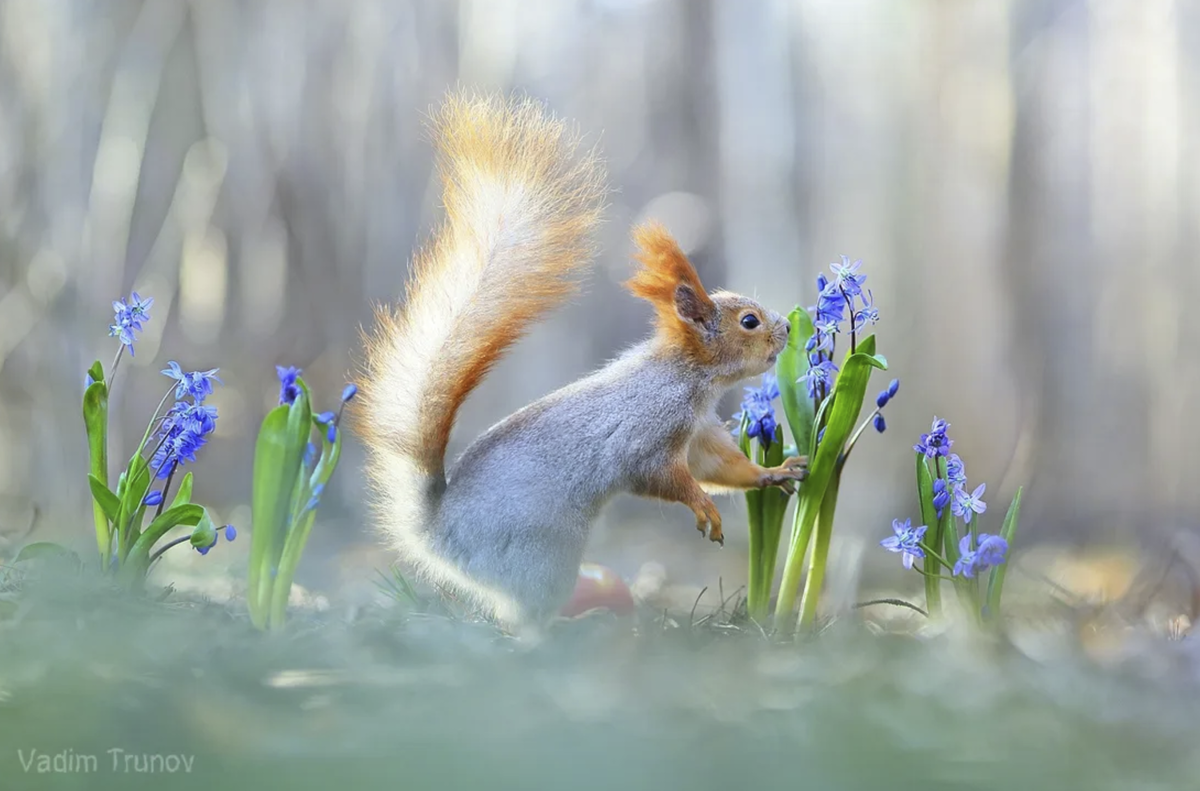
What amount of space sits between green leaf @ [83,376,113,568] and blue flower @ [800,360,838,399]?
658mm

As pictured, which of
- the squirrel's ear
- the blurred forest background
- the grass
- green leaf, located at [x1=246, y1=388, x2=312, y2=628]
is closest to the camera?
the grass

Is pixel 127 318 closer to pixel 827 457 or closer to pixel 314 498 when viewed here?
pixel 314 498

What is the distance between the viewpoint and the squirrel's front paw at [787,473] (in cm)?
93

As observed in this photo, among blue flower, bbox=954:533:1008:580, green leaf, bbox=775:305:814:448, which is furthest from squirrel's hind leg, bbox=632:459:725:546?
blue flower, bbox=954:533:1008:580

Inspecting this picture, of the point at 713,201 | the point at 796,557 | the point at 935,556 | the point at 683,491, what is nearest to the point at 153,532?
the point at 683,491

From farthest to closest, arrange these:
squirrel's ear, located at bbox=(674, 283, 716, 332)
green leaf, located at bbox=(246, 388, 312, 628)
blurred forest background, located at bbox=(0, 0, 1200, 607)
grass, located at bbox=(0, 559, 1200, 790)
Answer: blurred forest background, located at bbox=(0, 0, 1200, 607) < squirrel's ear, located at bbox=(674, 283, 716, 332) < green leaf, located at bbox=(246, 388, 312, 628) < grass, located at bbox=(0, 559, 1200, 790)

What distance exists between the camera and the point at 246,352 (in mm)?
2334

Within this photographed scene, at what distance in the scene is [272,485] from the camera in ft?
2.91

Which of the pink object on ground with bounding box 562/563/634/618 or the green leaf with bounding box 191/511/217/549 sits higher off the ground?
the green leaf with bounding box 191/511/217/549

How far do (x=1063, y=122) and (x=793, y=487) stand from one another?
1.90 meters

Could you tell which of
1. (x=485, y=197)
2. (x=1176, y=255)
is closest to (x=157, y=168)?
(x=485, y=197)

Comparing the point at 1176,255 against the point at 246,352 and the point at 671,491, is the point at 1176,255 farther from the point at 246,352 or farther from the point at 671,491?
the point at 246,352

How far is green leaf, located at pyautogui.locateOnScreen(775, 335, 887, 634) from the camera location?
0.91 meters

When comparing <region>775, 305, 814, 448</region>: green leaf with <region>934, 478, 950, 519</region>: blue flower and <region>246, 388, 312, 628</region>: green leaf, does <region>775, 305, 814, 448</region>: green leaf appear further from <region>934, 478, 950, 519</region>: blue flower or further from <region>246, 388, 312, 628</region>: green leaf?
<region>246, 388, 312, 628</region>: green leaf
